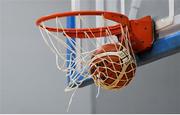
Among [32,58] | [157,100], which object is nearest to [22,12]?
[32,58]

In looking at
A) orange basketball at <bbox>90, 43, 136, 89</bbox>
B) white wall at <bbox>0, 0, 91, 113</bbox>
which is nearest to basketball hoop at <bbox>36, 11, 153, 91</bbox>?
orange basketball at <bbox>90, 43, 136, 89</bbox>

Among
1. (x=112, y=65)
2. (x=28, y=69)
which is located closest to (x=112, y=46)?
(x=112, y=65)

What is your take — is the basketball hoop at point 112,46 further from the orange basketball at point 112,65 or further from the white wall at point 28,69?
the white wall at point 28,69

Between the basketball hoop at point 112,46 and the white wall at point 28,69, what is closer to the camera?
the basketball hoop at point 112,46

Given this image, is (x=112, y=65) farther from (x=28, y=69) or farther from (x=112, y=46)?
(x=28, y=69)

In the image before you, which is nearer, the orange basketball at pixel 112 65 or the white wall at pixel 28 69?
the orange basketball at pixel 112 65

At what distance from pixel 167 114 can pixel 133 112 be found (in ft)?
0.88

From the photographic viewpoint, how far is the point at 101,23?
133cm

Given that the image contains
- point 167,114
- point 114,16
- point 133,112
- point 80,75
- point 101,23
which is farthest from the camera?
point 133,112

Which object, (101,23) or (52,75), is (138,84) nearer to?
(52,75)

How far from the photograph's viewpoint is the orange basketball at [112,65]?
108cm

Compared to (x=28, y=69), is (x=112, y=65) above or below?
above

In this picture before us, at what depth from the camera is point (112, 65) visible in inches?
42.6

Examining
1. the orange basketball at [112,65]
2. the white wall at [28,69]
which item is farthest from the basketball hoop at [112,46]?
the white wall at [28,69]
